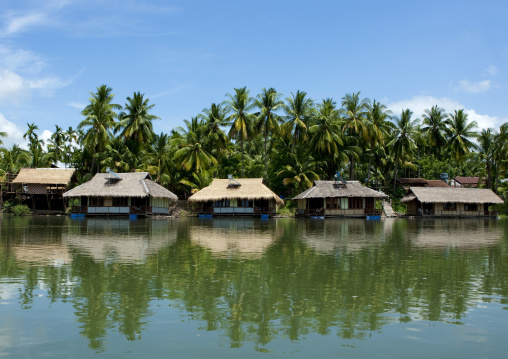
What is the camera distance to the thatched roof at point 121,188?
35.4 meters

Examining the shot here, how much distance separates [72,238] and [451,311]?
15.0m

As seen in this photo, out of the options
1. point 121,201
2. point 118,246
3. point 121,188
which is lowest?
point 118,246

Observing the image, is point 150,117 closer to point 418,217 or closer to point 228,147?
point 228,147

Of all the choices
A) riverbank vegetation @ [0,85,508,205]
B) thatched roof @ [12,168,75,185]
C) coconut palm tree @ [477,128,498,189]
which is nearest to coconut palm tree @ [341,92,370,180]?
riverbank vegetation @ [0,85,508,205]

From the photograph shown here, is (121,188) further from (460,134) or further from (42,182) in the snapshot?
(460,134)

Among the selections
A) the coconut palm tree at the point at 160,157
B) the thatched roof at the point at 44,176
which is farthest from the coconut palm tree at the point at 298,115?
the thatched roof at the point at 44,176

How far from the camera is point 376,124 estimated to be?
4419 cm

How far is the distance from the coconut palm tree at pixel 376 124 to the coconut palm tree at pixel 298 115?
5644mm

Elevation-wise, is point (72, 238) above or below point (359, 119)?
below

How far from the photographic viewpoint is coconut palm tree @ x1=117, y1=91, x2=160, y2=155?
1650 inches

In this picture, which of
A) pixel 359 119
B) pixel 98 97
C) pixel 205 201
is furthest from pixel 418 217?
pixel 98 97

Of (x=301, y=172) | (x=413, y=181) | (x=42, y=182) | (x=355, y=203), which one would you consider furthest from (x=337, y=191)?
(x=42, y=182)

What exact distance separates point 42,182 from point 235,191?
17.2m

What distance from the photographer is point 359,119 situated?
43000 millimetres
